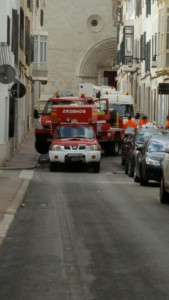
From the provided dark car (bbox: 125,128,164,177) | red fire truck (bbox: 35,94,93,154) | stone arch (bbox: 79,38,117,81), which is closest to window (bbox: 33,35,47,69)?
stone arch (bbox: 79,38,117,81)

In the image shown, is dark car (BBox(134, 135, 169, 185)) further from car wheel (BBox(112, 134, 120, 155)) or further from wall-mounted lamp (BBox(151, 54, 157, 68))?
wall-mounted lamp (BBox(151, 54, 157, 68))

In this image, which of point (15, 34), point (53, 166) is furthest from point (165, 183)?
point (15, 34)

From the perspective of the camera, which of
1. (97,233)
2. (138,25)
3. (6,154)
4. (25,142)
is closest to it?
A: (97,233)

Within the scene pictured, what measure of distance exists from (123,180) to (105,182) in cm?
124

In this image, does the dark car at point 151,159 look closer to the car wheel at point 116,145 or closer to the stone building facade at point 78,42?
the car wheel at point 116,145

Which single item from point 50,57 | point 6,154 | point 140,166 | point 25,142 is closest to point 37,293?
point 140,166

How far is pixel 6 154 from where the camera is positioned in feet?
112

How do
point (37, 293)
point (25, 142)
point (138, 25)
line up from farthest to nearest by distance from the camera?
point (138, 25), point (25, 142), point (37, 293)

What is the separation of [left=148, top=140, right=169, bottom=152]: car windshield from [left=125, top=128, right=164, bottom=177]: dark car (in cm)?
242

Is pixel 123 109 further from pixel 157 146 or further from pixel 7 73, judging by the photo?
pixel 7 73

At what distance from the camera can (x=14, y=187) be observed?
23.8 m

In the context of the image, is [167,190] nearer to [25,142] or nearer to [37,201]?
[37,201]

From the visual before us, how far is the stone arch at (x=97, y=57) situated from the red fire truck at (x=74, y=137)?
61273 millimetres

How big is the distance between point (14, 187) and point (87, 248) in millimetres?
10908
